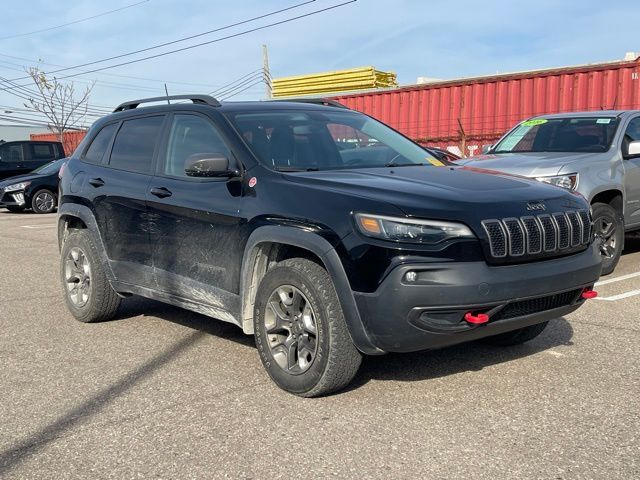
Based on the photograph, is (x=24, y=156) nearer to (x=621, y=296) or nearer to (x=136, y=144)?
(x=136, y=144)

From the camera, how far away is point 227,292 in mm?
4387

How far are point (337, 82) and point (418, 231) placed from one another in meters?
20.8

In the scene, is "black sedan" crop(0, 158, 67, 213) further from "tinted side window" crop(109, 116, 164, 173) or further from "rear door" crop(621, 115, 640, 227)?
"rear door" crop(621, 115, 640, 227)

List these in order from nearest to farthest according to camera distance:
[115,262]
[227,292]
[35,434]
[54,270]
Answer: [35,434] → [227,292] → [115,262] → [54,270]

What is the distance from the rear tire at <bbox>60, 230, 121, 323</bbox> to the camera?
5.69 meters

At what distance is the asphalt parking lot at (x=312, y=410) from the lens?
3.14 metres

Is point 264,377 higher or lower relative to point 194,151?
lower

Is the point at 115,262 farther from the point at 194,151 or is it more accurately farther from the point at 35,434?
the point at 35,434

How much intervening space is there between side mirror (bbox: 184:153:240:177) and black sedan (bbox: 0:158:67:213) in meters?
14.6

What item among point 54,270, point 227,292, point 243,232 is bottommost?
point 54,270

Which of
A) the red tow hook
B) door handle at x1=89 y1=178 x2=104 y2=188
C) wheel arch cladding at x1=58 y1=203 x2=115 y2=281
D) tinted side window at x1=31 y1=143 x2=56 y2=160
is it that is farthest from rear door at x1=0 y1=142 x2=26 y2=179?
the red tow hook

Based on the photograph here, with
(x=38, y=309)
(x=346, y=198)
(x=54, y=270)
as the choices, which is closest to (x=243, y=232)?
(x=346, y=198)

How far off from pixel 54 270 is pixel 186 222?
4.69 m

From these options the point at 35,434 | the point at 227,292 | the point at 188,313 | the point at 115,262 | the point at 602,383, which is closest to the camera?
the point at 35,434
